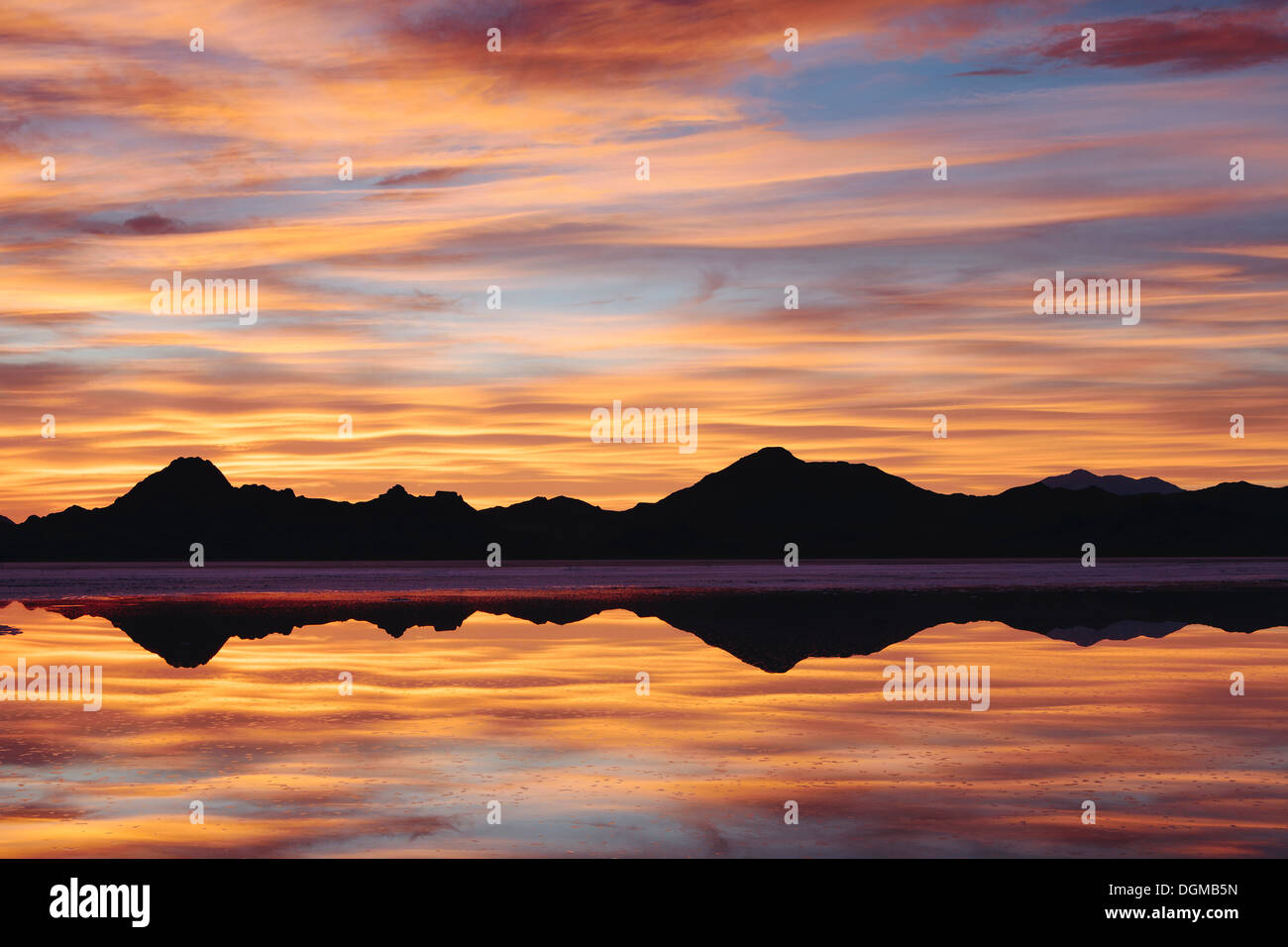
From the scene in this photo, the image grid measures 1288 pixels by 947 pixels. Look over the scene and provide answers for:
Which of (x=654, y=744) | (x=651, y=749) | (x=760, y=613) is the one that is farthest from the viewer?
(x=760, y=613)

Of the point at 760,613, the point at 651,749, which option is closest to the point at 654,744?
the point at 651,749

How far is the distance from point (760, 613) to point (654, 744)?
3103 centimetres

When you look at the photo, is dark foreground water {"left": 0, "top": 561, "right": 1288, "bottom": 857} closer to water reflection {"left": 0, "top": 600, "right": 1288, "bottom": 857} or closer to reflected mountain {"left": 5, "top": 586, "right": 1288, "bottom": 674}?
water reflection {"left": 0, "top": 600, "right": 1288, "bottom": 857}

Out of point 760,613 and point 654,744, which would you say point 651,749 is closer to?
point 654,744

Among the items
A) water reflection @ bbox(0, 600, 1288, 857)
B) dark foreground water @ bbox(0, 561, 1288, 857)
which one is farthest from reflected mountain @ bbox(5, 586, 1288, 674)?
water reflection @ bbox(0, 600, 1288, 857)

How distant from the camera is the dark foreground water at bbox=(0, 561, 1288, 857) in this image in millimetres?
14078

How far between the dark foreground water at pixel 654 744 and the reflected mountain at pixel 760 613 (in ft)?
2.01

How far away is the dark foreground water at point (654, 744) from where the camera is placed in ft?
46.2

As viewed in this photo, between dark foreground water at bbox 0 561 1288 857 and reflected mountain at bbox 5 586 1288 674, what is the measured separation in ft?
2.01

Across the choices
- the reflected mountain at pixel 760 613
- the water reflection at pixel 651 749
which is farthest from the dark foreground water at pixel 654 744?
the reflected mountain at pixel 760 613

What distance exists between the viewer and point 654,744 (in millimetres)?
19797
